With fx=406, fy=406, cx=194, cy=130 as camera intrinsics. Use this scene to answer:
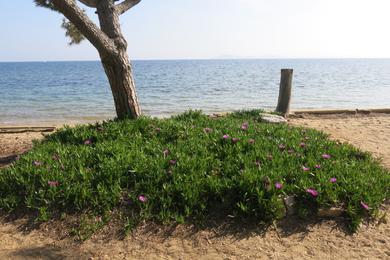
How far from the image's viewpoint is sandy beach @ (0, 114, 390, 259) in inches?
140

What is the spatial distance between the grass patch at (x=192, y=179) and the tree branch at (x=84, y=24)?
5.66ft

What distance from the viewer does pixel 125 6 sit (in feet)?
24.9

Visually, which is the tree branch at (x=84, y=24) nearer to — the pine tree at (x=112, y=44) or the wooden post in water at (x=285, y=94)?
the pine tree at (x=112, y=44)

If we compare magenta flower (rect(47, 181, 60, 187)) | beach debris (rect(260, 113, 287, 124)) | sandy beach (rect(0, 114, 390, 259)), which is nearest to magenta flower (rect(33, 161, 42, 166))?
magenta flower (rect(47, 181, 60, 187))

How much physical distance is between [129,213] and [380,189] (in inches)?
108

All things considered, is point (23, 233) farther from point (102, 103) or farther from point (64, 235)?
point (102, 103)

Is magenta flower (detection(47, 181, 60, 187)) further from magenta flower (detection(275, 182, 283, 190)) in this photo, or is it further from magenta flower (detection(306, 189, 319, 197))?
magenta flower (detection(306, 189, 319, 197))

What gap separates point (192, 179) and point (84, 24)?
3473mm

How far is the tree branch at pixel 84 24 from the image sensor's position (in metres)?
6.26

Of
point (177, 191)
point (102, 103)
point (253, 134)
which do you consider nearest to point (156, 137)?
point (253, 134)

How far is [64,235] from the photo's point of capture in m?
3.88

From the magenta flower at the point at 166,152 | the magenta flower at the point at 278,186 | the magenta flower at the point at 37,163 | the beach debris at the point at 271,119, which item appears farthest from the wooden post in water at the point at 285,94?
the magenta flower at the point at 37,163

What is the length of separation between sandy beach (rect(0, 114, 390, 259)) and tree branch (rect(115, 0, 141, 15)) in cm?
453

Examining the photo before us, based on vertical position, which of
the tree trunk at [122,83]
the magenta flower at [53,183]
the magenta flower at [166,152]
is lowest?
the magenta flower at [53,183]
